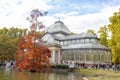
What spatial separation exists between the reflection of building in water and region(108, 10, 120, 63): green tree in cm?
1065

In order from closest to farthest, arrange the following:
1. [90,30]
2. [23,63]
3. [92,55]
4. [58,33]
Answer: [23,63]
[92,55]
[58,33]
[90,30]

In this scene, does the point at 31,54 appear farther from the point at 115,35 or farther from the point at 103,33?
the point at 103,33

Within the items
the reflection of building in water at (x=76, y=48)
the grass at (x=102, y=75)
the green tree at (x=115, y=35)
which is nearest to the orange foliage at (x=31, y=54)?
the grass at (x=102, y=75)

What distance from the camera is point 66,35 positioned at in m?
78.1

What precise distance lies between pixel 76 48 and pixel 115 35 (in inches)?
731

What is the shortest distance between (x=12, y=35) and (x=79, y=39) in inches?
798

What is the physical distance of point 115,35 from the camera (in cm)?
5012

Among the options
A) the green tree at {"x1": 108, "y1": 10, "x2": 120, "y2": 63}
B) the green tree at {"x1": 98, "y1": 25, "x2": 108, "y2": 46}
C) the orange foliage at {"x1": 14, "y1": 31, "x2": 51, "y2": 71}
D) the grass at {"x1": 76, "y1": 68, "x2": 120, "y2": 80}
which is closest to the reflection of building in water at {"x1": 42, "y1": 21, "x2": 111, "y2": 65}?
the green tree at {"x1": 98, "y1": 25, "x2": 108, "y2": 46}

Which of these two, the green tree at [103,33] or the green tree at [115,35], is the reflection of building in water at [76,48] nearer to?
the green tree at [103,33]

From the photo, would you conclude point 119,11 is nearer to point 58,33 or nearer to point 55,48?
point 55,48

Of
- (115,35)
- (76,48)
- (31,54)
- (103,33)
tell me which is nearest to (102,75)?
(31,54)

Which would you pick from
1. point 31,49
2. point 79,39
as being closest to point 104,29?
point 79,39

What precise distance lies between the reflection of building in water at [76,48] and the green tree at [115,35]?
34.9 ft

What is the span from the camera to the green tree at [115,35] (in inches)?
1930
